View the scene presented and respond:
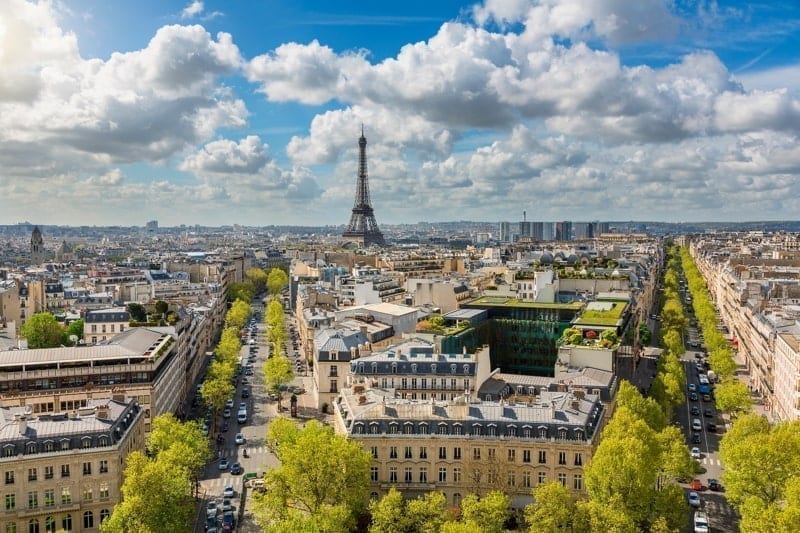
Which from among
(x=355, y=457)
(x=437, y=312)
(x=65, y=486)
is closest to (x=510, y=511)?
(x=355, y=457)

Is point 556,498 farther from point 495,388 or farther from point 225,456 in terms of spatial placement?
point 225,456

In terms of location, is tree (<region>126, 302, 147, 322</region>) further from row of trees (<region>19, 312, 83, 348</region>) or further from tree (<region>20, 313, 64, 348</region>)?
tree (<region>20, 313, 64, 348</region>)

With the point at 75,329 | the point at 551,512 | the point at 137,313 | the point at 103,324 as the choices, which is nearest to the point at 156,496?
the point at 551,512

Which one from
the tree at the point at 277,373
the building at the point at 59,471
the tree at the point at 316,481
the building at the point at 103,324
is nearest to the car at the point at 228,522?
the tree at the point at 316,481

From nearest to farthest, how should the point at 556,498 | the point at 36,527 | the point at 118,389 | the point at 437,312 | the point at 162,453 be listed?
1. the point at 556,498
2. the point at 36,527
3. the point at 162,453
4. the point at 118,389
5. the point at 437,312

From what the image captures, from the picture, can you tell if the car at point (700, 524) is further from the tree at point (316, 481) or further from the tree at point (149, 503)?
the tree at point (149, 503)

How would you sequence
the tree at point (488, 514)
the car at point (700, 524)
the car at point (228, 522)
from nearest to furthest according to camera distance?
the tree at point (488, 514) < the car at point (700, 524) < the car at point (228, 522)
